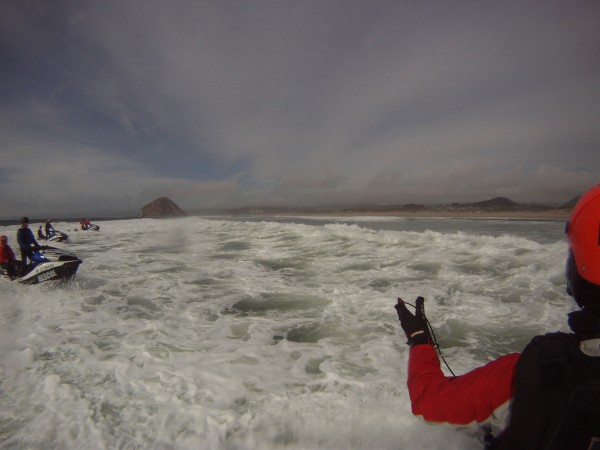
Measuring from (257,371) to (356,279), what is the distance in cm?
627

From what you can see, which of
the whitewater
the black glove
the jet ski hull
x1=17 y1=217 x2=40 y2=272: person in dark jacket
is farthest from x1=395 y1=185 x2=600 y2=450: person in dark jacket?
x1=17 y1=217 x2=40 y2=272: person in dark jacket

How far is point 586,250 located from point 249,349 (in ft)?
17.6

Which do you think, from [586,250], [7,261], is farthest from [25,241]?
[586,250]

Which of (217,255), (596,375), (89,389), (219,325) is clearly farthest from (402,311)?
(217,255)

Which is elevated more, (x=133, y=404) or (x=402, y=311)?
(x=402, y=311)

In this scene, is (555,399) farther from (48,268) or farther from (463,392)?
(48,268)

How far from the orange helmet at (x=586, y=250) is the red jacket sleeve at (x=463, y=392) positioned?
0.47 metres

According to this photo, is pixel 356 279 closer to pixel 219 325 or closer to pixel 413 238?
pixel 219 325

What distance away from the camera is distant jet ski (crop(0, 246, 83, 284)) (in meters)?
10.1

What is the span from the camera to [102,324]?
7016 millimetres

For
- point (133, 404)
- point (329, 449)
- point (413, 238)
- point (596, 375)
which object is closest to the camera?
point (596, 375)

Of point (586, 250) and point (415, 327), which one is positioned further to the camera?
point (415, 327)

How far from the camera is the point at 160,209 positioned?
166750mm

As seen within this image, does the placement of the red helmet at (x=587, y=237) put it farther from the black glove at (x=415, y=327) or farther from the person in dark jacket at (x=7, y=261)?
the person in dark jacket at (x=7, y=261)
